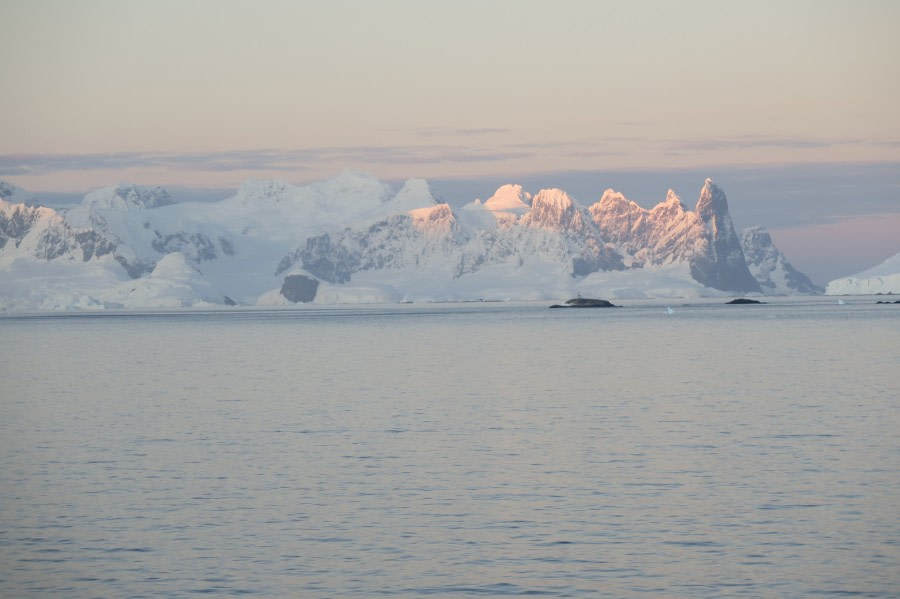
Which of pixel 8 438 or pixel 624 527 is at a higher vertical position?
pixel 624 527

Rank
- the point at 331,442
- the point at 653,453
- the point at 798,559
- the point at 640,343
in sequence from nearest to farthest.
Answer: the point at 798,559 → the point at 653,453 → the point at 331,442 → the point at 640,343

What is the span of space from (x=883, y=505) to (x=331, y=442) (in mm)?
24173

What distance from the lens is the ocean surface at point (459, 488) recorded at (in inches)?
1190

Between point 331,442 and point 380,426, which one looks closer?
point 331,442

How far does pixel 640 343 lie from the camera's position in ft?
477

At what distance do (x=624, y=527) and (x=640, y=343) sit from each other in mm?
112054

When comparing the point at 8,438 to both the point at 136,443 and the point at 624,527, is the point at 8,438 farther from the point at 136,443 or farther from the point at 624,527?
the point at 624,527

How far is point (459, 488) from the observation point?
41.3m

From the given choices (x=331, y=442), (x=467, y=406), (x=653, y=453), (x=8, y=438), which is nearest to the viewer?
(x=653, y=453)

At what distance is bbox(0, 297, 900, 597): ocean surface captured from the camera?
99.1ft

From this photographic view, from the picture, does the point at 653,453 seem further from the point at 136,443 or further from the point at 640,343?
the point at 640,343

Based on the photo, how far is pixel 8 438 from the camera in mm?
57719

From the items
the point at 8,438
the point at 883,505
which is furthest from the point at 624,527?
the point at 8,438

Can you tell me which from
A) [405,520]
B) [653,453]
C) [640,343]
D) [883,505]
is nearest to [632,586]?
[405,520]
